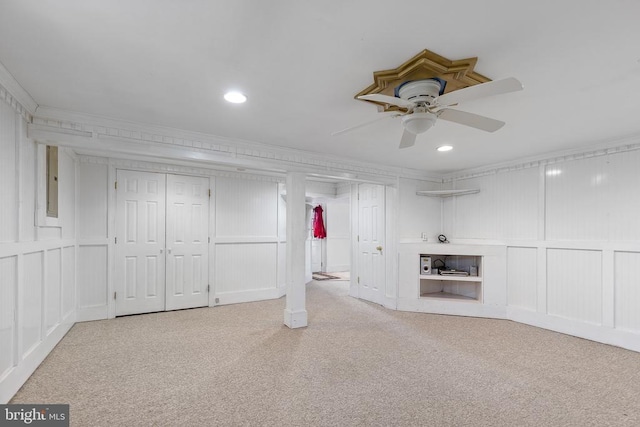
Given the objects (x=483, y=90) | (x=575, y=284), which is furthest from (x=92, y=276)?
(x=575, y=284)

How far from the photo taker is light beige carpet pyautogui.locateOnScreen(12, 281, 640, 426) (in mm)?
2178

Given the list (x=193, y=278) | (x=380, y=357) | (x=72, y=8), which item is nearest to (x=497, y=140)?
(x=380, y=357)

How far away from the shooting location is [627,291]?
348cm

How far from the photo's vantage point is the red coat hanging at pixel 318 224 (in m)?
8.88

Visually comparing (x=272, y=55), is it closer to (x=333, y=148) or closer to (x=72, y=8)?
(x=72, y=8)

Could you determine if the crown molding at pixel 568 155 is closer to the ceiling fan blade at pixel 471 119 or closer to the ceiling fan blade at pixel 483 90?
the ceiling fan blade at pixel 471 119

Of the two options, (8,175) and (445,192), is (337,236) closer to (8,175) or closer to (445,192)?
(445,192)

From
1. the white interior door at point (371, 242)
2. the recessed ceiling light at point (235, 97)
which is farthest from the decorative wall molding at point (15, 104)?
the white interior door at point (371, 242)

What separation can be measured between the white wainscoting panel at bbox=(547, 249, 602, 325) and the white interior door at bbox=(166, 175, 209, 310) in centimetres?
482

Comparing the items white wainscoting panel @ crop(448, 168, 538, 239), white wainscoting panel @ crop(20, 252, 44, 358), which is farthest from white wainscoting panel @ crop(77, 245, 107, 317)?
white wainscoting panel @ crop(448, 168, 538, 239)

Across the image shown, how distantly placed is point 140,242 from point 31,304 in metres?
1.92

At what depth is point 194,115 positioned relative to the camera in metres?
2.90

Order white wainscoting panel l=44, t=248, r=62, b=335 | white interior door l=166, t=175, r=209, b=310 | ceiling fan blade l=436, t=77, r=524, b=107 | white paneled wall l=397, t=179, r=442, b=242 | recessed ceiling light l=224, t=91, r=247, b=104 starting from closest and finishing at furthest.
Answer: ceiling fan blade l=436, t=77, r=524, b=107 < recessed ceiling light l=224, t=91, r=247, b=104 < white wainscoting panel l=44, t=248, r=62, b=335 < white interior door l=166, t=175, r=209, b=310 < white paneled wall l=397, t=179, r=442, b=242

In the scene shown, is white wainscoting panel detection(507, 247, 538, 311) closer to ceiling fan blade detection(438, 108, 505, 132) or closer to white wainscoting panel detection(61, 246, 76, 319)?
ceiling fan blade detection(438, 108, 505, 132)
